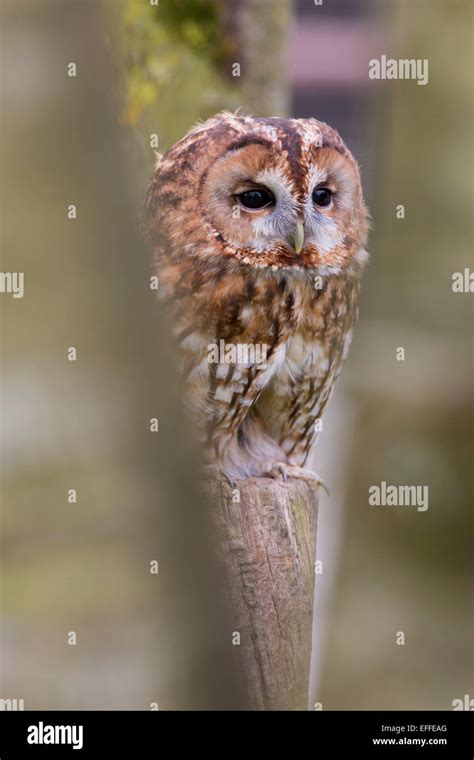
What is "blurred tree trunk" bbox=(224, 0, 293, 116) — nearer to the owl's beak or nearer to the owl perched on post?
the owl perched on post

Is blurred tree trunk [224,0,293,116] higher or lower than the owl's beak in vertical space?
higher

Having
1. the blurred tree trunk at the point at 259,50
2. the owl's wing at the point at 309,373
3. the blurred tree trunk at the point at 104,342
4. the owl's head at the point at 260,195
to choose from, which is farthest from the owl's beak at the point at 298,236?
the blurred tree trunk at the point at 259,50

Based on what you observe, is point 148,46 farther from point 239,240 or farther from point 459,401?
point 459,401

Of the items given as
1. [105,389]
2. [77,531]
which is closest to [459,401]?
[77,531]

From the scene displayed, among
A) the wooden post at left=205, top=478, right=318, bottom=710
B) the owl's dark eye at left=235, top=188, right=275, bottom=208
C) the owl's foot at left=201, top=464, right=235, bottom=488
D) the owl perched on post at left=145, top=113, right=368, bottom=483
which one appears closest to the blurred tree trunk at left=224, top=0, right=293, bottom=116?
the owl perched on post at left=145, top=113, right=368, bottom=483

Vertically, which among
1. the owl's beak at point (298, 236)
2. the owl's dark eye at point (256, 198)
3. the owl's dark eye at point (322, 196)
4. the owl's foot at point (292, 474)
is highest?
the owl's dark eye at point (322, 196)

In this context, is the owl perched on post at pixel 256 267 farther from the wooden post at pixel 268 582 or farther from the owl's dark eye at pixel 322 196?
the wooden post at pixel 268 582

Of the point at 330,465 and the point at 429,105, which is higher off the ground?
the point at 429,105
